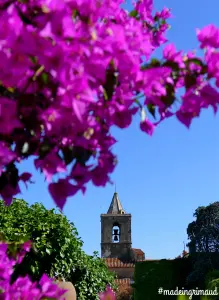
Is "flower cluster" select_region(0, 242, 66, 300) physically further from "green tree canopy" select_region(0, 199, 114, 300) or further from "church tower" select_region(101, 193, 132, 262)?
"church tower" select_region(101, 193, 132, 262)

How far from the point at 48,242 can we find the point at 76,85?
8.69 metres

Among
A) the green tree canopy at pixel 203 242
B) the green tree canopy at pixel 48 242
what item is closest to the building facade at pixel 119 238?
the green tree canopy at pixel 203 242

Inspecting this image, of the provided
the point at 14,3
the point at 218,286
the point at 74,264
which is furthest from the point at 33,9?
the point at 218,286

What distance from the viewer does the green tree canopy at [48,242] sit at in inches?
376

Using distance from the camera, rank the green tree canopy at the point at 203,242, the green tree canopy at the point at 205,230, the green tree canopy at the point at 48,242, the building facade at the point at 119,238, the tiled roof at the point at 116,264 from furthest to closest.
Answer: the building facade at the point at 119,238 < the tiled roof at the point at 116,264 < the green tree canopy at the point at 205,230 < the green tree canopy at the point at 203,242 < the green tree canopy at the point at 48,242

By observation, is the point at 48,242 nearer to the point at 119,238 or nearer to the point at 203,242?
the point at 203,242

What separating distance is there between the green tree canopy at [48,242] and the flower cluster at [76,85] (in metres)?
7.60

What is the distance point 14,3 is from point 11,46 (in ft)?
0.97

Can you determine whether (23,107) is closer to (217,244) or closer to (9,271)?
(9,271)

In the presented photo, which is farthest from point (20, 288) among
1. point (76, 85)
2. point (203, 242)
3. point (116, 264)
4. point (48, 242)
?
point (116, 264)

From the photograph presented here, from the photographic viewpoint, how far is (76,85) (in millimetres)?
1423

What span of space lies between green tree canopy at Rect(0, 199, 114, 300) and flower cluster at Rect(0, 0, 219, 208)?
7599 millimetres

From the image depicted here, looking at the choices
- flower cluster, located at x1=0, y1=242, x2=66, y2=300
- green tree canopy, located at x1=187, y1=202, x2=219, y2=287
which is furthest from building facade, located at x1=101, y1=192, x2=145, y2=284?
flower cluster, located at x1=0, y1=242, x2=66, y2=300

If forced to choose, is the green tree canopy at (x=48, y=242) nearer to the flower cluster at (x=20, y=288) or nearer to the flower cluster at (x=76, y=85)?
the flower cluster at (x=20, y=288)
